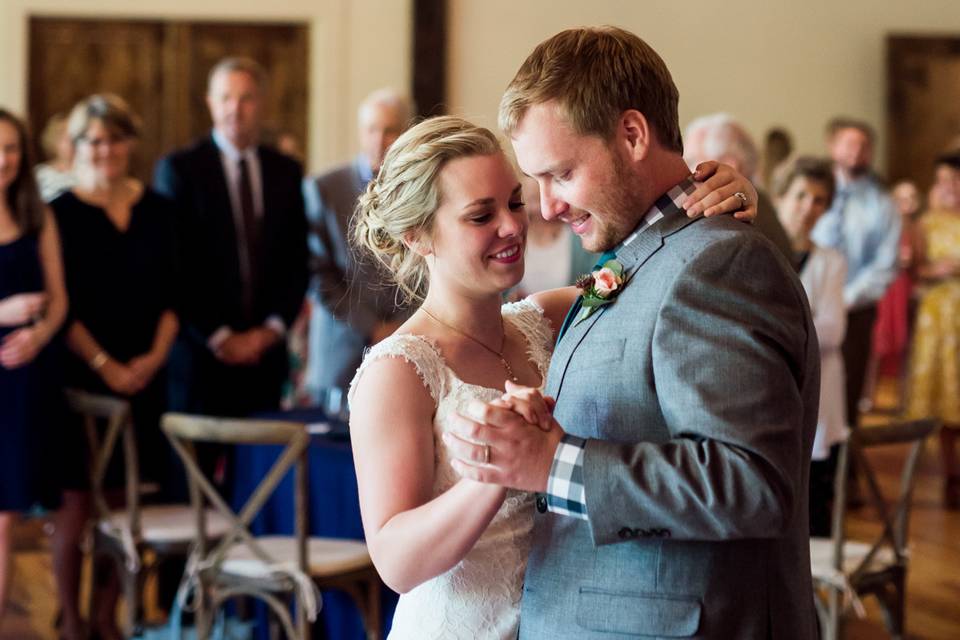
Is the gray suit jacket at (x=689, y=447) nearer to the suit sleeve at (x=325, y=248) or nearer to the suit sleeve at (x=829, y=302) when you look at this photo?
the suit sleeve at (x=829, y=302)

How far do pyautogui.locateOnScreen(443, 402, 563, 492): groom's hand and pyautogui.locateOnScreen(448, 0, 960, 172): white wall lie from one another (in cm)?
787

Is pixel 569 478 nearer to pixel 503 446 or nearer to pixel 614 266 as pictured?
pixel 503 446

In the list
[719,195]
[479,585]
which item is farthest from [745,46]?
[719,195]

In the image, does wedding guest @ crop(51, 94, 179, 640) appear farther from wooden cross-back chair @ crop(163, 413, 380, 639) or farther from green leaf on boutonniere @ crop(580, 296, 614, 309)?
green leaf on boutonniere @ crop(580, 296, 614, 309)

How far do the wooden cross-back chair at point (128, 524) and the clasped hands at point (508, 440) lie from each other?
2.83 metres

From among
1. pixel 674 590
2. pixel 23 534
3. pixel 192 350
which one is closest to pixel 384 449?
pixel 674 590

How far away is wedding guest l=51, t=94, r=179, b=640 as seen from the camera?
4957 millimetres

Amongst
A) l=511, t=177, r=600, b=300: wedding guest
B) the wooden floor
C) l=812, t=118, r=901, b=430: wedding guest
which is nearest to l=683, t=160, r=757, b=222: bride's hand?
the wooden floor

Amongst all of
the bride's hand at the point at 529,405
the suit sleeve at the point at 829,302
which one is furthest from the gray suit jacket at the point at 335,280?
the bride's hand at the point at 529,405

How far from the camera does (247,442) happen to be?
3711mm

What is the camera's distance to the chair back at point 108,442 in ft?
13.9

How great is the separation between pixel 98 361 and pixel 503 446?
143 inches

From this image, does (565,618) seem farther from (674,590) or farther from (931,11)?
(931,11)

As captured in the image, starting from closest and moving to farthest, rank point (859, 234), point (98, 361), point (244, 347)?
point (98, 361) → point (244, 347) → point (859, 234)
